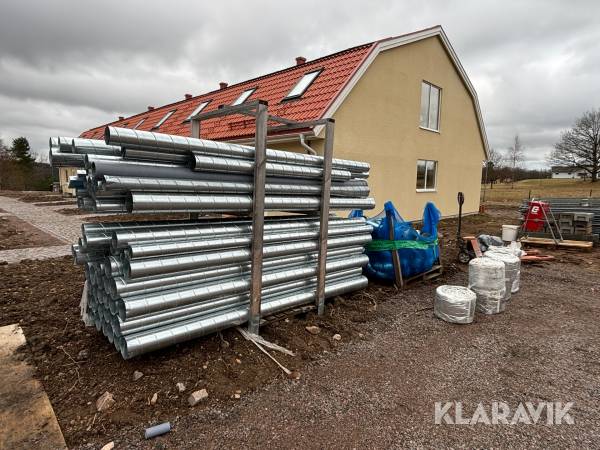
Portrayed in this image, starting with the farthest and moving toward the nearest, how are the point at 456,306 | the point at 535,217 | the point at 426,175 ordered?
the point at 426,175, the point at 535,217, the point at 456,306

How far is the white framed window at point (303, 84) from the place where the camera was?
9703 millimetres

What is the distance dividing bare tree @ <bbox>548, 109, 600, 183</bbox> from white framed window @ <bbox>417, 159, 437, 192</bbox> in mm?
41523

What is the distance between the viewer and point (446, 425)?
7.66 feet

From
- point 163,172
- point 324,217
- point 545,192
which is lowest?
point 324,217

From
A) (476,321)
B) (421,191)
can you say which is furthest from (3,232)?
(421,191)

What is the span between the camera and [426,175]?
12.6m

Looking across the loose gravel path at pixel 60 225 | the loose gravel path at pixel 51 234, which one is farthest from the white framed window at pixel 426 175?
the loose gravel path at pixel 60 225

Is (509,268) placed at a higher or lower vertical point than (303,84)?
lower

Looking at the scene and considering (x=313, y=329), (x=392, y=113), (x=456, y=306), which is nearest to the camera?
(x=313, y=329)

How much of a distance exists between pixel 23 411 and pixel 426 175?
12609 millimetres

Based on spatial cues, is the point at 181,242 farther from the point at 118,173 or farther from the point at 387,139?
the point at 387,139

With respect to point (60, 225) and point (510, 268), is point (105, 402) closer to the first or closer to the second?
point (510, 268)

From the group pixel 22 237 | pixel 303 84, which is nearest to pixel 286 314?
pixel 303 84

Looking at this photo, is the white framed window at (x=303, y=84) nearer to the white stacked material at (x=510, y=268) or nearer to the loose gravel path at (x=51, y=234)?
the white stacked material at (x=510, y=268)
